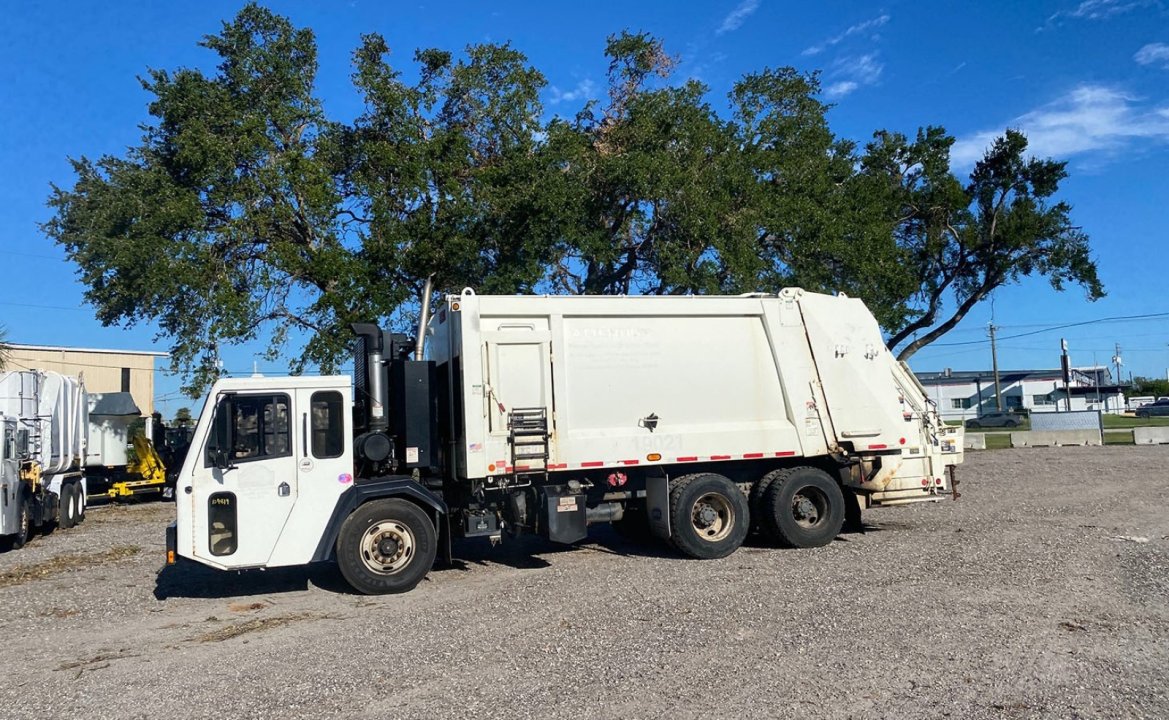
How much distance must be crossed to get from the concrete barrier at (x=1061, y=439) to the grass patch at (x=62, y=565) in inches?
1149

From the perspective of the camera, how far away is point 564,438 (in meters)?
9.91

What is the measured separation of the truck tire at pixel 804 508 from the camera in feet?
35.1

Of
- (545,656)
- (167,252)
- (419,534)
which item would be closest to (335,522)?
(419,534)

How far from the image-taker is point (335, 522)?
8.76 metres

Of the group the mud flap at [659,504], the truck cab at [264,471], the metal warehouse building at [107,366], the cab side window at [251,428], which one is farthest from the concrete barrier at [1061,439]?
the metal warehouse building at [107,366]

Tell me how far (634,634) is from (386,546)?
3.20 metres

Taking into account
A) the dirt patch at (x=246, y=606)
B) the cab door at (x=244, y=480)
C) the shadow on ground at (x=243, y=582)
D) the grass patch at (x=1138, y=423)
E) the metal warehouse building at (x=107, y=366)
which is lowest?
the dirt patch at (x=246, y=606)

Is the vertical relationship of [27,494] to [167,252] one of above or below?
below

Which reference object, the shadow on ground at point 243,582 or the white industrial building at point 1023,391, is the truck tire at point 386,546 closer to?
the shadow on ground at point 243,582

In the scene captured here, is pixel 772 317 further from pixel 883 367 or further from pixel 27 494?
pixel 27 494

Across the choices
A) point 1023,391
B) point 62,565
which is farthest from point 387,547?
point 1023,391

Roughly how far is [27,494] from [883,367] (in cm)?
1321

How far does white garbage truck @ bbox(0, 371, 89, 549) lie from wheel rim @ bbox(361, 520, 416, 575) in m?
7.08

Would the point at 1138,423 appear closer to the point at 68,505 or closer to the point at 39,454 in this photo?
the point at 68,505
